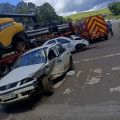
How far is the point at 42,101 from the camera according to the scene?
13078 mm

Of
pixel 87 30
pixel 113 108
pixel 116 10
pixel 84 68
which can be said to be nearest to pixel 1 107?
pixel 113 108

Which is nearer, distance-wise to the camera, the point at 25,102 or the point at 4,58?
the point at 25,102

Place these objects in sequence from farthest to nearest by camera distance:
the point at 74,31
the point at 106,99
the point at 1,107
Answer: the point at 74,31
the point at 1,107
the point at 106,99

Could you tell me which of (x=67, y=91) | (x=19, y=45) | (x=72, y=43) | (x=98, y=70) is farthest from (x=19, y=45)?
(x=67, y=91)

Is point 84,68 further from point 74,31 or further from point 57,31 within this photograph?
point 74,31

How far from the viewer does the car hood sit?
1292 centimetres

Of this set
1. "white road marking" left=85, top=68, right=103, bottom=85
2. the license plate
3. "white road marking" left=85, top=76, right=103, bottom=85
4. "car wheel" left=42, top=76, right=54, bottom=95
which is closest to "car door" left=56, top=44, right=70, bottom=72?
"white road marking" left=85, top=68, right=103, bottom=85

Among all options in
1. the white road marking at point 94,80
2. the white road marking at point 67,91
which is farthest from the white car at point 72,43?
the white road marking at point 67,91

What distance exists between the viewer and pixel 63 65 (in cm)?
1652

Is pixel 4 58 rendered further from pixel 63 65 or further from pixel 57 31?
pixel 57 31

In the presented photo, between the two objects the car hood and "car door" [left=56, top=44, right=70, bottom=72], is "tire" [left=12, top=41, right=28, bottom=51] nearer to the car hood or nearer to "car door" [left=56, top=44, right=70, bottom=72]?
"car door" [left=56, top=44, right=70, bottom=72]

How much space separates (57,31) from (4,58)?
394 inches

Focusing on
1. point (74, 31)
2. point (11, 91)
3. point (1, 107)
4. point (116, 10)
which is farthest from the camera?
point (116, 10)

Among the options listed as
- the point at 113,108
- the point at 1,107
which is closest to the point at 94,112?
the point at 113,108
